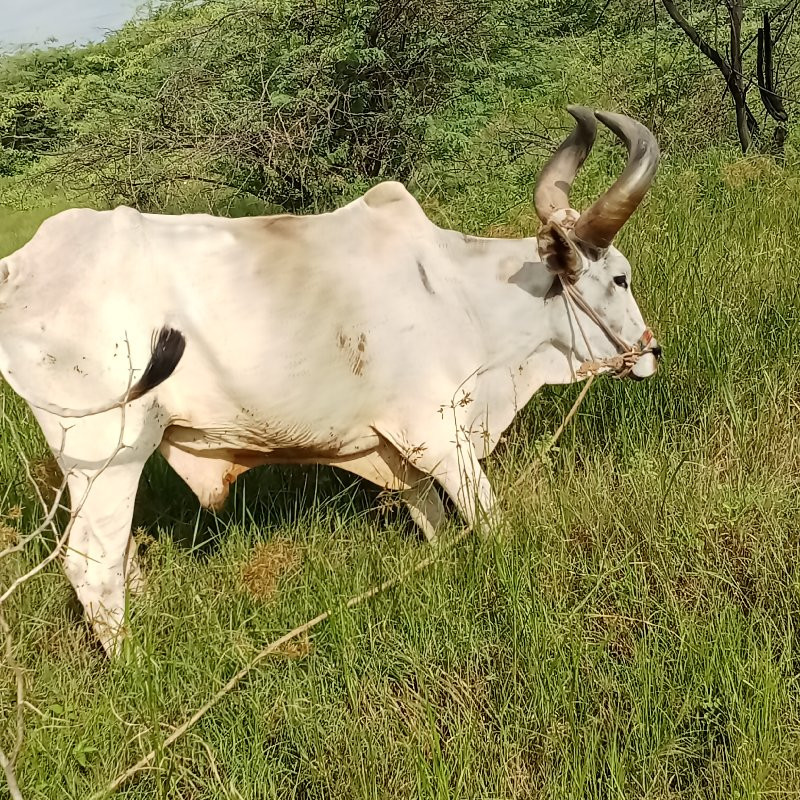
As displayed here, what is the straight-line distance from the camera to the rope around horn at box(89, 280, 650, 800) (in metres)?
2.16

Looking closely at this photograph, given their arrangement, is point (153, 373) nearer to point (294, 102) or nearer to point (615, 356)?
point (615, 356)

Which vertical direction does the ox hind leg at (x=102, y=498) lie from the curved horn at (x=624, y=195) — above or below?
below

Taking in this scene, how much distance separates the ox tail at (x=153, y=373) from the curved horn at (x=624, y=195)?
1.51 m

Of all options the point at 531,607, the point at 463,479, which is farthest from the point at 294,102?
the point at 531,607

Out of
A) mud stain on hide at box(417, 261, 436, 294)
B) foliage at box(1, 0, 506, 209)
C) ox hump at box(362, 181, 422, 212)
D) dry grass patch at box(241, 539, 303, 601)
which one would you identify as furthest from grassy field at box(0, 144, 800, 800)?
foliage at box(1, 0, 506, 209)

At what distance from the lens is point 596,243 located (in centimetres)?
326

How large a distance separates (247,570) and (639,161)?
193 cm

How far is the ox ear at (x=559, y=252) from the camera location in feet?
10.4

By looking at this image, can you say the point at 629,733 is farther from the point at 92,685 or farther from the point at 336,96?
the point at 336,96

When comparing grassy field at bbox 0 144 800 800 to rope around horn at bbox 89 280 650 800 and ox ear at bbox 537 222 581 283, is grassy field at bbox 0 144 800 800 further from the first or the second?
ox ear at bbox 537 222 581 283

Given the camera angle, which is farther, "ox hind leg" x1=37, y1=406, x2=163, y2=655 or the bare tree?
the bare tree

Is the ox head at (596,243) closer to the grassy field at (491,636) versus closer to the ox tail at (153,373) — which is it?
the grassy field at (491,636)

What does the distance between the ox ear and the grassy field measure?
2.17 feet

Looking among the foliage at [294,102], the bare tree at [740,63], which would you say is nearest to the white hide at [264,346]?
the foliage at [294,102]
